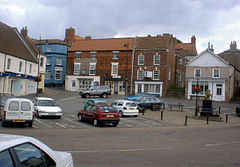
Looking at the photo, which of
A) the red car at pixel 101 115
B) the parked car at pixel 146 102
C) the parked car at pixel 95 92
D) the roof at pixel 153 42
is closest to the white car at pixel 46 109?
the red car at pixel 101 115

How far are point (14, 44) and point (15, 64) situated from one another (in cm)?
433

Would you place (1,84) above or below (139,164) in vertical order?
above

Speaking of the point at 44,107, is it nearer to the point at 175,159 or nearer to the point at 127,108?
the point at 127,108

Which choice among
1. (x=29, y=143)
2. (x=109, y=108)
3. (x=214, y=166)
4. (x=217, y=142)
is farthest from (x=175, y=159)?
(x=109, y=108)

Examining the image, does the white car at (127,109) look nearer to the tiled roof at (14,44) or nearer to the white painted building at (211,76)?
the tiled roof at (14,44)

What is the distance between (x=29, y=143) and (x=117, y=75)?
164 ft

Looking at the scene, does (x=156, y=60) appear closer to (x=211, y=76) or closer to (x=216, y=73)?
(x=211, y=76)

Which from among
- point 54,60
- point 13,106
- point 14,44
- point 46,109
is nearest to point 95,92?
point 14,44

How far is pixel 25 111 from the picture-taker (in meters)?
17.0

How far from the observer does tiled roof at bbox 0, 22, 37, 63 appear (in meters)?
39.9

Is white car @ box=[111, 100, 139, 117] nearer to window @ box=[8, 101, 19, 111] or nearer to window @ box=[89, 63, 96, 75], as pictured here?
window @ box=[8, 101, 19, 111]

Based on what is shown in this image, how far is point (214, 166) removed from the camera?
8.83 meters

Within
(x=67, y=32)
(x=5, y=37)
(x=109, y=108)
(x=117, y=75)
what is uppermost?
(x=67, y=32)

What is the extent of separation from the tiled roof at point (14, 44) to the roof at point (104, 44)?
12.8 m
